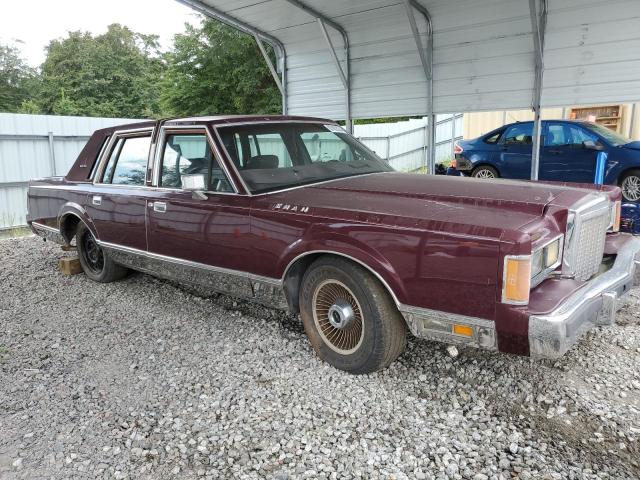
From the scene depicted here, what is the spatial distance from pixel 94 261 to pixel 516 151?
818 centimetres

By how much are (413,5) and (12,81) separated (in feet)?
134

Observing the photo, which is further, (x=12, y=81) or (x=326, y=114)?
(x=12, y=81)

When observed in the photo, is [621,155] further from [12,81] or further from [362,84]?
[12,81]

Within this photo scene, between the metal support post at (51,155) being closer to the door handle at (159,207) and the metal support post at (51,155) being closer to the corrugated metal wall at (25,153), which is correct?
the corrugated metal wall at (25,153)

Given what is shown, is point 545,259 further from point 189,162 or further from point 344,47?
point 344,47

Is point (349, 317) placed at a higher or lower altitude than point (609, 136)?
lower

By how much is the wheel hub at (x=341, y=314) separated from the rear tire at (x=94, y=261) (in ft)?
9.89

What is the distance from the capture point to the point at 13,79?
1556 inches

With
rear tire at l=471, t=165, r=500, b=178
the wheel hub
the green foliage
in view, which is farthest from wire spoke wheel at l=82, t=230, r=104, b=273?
the green foliage

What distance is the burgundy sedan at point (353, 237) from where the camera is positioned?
2.69 meters

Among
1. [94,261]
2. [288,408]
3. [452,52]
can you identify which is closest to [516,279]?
[288,408]

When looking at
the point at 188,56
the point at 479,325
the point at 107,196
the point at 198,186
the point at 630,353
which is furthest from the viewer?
the point at 188,56

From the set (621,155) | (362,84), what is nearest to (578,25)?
(621,155)

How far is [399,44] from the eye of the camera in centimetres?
934
